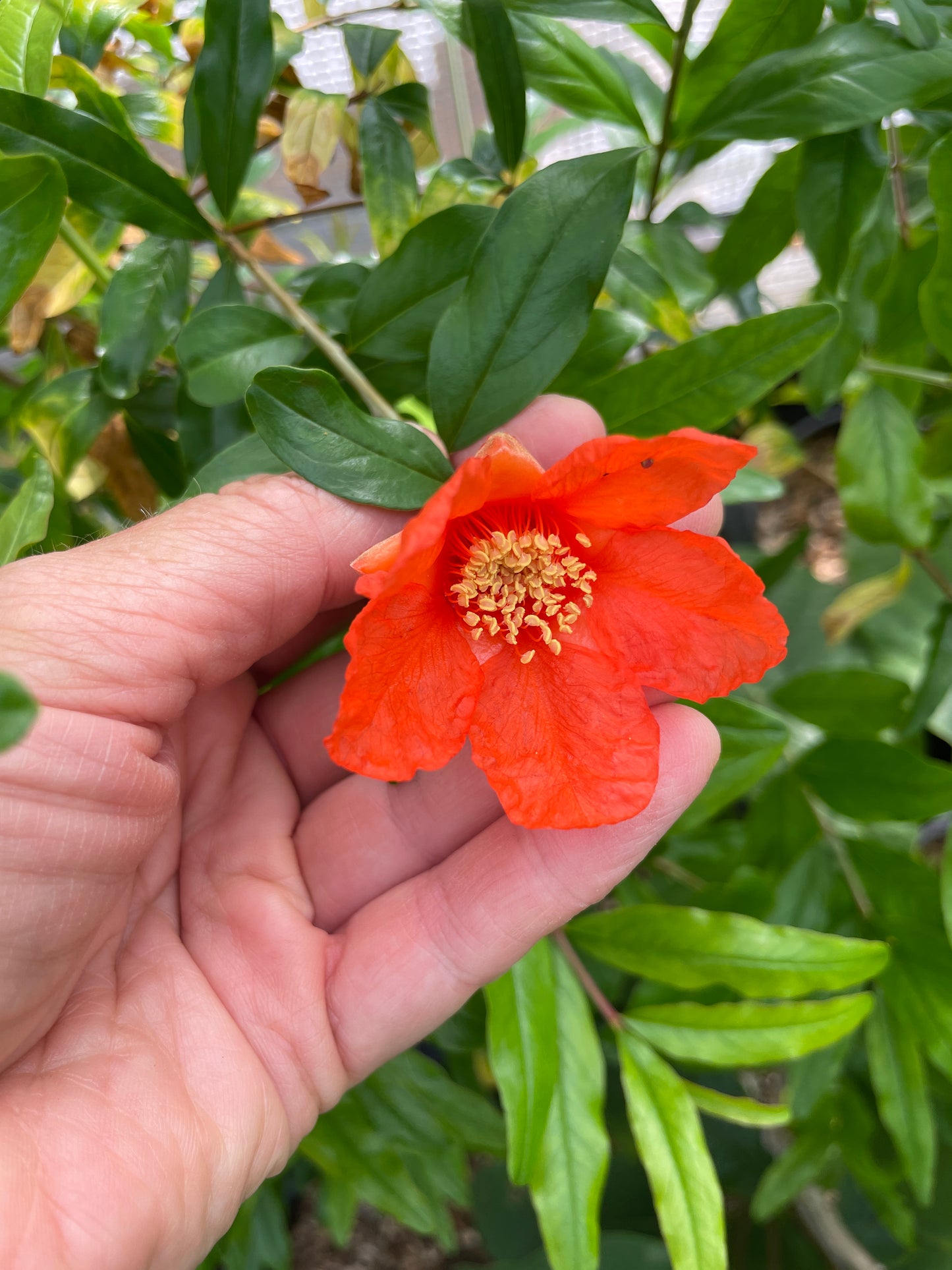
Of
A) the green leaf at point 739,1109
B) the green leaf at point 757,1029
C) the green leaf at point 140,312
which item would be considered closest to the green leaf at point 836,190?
the green leaf at point 140,312

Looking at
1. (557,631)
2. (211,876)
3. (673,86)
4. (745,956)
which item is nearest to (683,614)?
(557,631)

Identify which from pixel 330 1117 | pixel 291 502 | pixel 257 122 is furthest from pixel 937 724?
pixel 257 122

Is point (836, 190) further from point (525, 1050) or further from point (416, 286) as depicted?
point (525, 1050)

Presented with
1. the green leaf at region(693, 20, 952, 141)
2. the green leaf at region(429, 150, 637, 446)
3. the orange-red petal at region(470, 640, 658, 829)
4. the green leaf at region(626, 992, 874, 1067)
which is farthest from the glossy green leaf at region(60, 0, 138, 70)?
the green leaf at region(626, 992, 874, 1067)

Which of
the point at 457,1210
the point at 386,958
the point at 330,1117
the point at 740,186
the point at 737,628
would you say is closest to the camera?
the point at 737,628

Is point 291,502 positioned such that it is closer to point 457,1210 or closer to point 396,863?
point 396,863

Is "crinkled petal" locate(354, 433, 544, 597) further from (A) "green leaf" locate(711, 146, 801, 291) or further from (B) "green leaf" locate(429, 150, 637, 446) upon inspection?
(A) "green leaf" locate(711, 146, 801, 291)

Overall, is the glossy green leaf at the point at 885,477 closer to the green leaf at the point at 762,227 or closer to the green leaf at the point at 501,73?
the green leaf at the point at 762,227

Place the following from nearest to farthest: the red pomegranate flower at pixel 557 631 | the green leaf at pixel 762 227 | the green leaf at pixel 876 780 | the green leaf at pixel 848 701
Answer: the red pomegranate flower at pixel 557 631 < the green leaf at pixel 762 227 < the green leaf at pixel 876 780 < the green leaf at pixel 848 701
